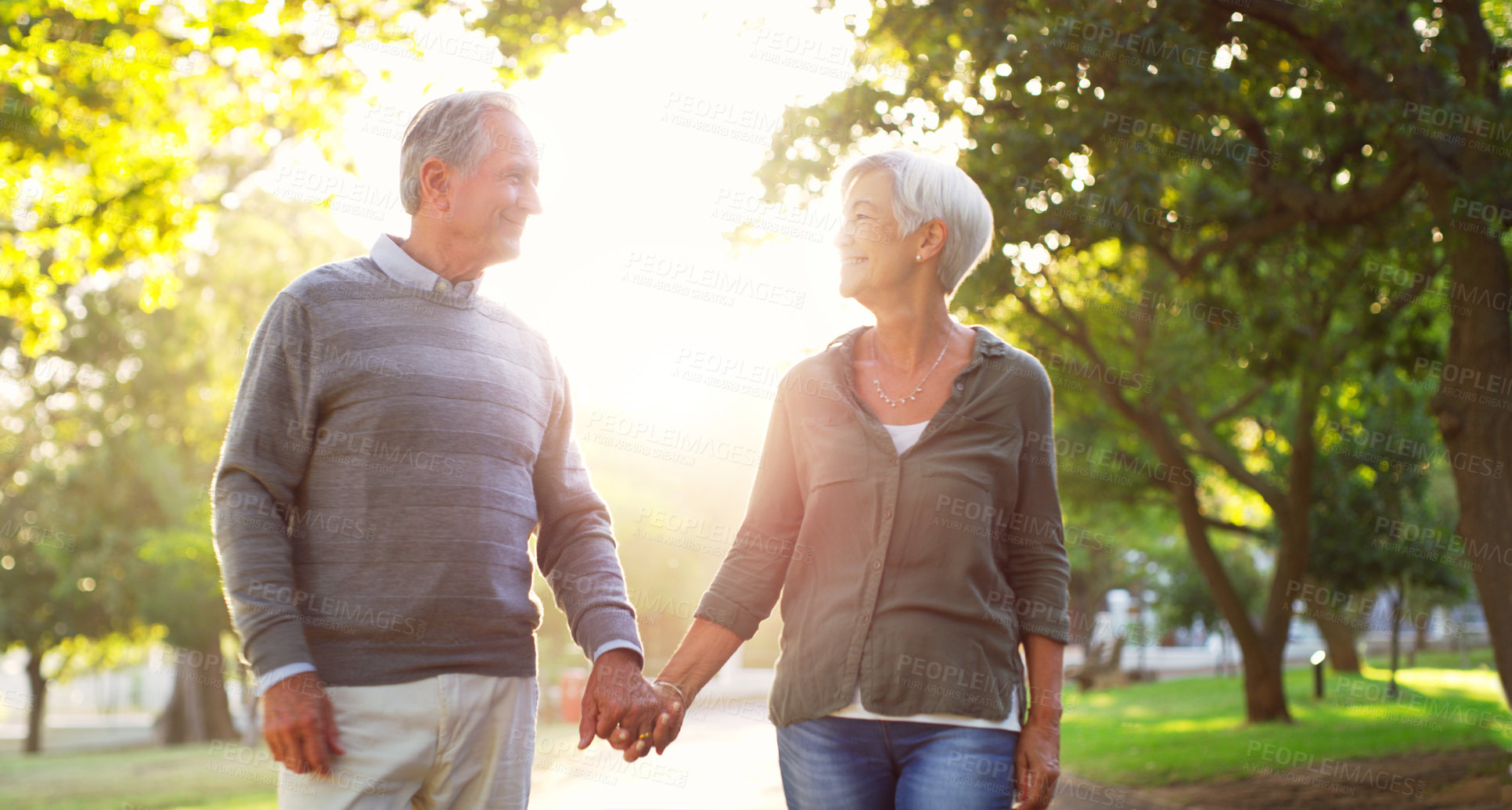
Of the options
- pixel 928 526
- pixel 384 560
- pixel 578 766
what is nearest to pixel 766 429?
pixel 928 526

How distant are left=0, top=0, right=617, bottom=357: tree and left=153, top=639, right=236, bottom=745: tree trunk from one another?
70.8ft

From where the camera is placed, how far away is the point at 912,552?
2762mm

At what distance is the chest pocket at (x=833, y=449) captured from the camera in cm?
289

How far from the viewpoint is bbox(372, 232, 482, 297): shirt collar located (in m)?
2.82

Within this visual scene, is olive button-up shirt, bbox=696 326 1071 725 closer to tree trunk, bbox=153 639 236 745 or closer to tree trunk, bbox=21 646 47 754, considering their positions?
tree trunk, bbox=153 639 236 745

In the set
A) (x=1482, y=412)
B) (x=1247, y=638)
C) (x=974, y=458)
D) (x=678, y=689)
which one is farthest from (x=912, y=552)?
(x=1247, y=638)

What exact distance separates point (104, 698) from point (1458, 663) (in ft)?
264

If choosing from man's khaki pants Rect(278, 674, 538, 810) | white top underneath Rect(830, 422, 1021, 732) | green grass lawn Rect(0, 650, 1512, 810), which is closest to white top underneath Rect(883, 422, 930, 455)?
white top underneath Rect(830, 422, 1021, 732)

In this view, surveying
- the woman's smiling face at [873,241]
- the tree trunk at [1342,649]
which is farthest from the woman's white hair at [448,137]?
the tree trunk at [1342,649]

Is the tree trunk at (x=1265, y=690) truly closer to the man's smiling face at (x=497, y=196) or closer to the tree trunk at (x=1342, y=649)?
the tree trunk at (x=1342, y=649)

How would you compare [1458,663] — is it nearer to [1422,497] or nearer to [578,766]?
[1422,497]

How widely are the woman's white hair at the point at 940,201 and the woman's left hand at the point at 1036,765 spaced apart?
1100mm

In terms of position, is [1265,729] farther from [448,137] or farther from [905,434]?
[448,137]

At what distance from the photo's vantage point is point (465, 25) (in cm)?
793
